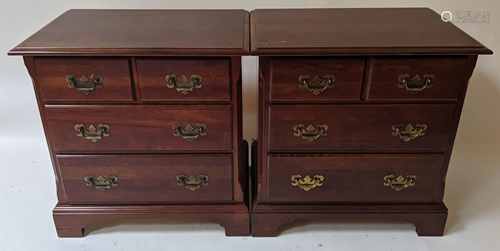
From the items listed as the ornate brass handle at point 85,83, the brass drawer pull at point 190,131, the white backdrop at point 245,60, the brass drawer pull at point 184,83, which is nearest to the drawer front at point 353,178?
the brass drawer pull at point 190,131

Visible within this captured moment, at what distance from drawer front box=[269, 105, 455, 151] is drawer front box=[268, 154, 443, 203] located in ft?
0.17

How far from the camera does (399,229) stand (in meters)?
1.85

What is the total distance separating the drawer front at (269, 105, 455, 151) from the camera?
1556 millimetres

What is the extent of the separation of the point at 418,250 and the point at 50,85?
156cm

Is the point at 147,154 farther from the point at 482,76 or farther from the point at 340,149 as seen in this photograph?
the point at 482,76

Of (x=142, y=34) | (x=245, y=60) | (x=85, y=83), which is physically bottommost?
(x=245, y=60)

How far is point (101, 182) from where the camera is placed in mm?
1718

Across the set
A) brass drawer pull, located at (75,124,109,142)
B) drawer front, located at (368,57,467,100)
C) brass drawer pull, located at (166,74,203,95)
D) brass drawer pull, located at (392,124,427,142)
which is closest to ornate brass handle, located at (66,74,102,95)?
brass drawer pull, located at (75,124,109,142)

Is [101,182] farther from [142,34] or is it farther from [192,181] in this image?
[142,34]

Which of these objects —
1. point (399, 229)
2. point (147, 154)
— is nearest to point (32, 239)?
point (147, 154)

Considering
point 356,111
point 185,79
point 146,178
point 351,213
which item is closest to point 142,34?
point 185,79

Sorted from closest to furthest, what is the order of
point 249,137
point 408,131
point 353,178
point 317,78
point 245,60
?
1. point 317,78
2. point 408,131
3. point 353,178
4. point 245,60
5. point 249,137

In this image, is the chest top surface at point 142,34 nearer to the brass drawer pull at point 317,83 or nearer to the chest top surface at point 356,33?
the chest top surface at point 356,33

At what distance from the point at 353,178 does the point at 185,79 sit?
771 millimetres
